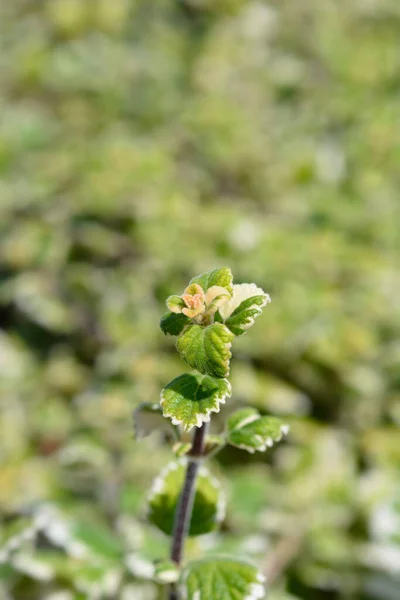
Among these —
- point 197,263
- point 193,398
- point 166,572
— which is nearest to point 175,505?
point 166,572

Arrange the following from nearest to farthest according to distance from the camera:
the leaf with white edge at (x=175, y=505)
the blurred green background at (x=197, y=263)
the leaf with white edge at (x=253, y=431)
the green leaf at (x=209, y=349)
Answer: the green leaf at (x=209, y=349) < the leaf with white edge at (x=253, y=431) < the leaf with white edge at (x=175, y=505) < the blurred green background at (x=197, y=263)

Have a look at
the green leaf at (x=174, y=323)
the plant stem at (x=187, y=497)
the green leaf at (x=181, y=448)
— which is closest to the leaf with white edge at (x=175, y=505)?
the plant stem at (x=187, y=497)

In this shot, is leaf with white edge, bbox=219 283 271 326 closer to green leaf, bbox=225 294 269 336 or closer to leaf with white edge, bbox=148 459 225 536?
green leaf, bbox=225 294 269 336

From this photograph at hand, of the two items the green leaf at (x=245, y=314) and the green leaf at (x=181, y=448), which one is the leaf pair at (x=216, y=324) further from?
the green leaf at (x=181, y=448)

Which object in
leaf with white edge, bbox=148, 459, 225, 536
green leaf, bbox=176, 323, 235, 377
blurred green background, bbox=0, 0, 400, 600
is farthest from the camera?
blurred green background, bbox=0, 0, 400, 600

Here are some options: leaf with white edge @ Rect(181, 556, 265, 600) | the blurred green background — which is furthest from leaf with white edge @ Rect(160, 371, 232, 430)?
the blurred green background
